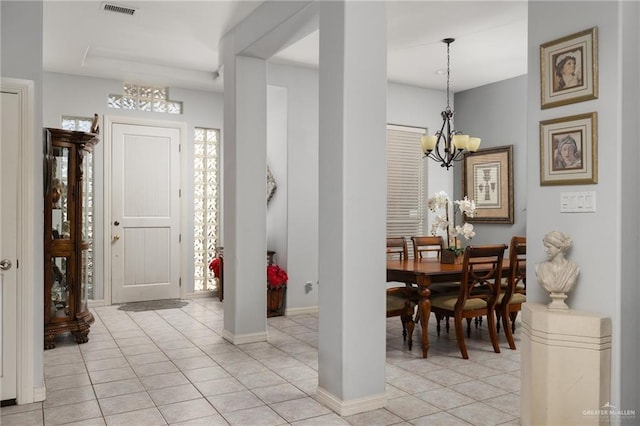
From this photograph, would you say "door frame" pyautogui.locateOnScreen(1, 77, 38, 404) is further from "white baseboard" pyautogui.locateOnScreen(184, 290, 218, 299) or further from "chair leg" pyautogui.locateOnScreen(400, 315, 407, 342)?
"white baseboard" pyautogui.locateOnScreen(184, 290, 218, 299)

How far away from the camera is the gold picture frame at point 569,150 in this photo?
237 centimetres

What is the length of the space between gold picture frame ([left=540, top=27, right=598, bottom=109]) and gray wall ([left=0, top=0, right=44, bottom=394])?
295 centimetres

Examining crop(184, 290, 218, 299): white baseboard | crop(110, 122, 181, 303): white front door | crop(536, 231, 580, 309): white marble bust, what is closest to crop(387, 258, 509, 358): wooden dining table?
crop(536, 231, 580, 309): white marble bust

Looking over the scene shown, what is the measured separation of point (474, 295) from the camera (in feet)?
14.0

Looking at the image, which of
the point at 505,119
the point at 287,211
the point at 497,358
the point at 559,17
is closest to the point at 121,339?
the point at 287,211

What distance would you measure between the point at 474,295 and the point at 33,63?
367 cm

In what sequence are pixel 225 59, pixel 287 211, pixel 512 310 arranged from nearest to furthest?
pixel 512 310 → pixel 225 59 → pixel 287 211

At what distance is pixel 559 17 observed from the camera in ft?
8.32

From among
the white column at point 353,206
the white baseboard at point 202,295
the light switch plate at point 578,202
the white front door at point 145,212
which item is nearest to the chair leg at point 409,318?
the white column at point 353,206

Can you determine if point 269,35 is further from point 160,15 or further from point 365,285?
point 365,285

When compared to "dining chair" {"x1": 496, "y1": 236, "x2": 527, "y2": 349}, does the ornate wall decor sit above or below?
above

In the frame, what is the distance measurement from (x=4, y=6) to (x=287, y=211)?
331 cm

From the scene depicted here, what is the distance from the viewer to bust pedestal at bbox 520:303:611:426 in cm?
227

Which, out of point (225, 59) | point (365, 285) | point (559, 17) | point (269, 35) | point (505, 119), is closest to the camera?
point (559, 17)
